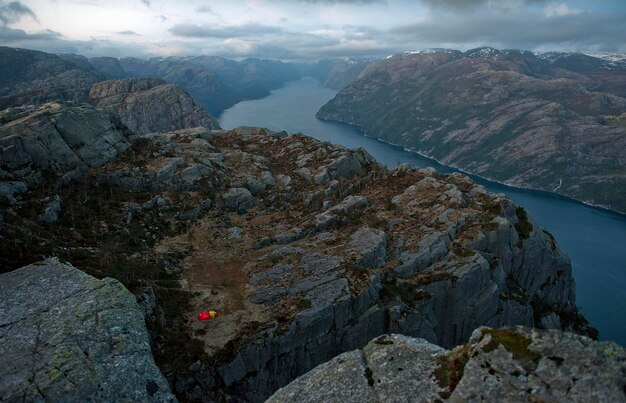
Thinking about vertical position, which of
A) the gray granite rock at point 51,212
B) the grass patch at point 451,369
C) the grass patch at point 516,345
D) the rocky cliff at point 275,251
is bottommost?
the rocky cliff at point 275,251

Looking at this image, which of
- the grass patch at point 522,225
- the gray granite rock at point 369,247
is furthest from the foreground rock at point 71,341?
the grass patch at point 522,225

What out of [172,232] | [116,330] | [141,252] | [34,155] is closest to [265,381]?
[116,330]

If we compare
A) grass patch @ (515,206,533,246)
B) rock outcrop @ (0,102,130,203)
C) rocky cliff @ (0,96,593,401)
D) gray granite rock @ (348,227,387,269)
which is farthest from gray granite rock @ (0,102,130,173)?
grass patch @ (515,206,533,246)

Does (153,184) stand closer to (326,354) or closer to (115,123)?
(115,123)

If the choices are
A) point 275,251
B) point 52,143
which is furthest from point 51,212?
point 275,251

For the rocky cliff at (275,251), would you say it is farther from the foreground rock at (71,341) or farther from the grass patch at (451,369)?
the grass patch at (451,369)

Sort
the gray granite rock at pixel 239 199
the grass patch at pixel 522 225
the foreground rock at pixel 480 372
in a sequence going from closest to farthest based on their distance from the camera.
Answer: the foreground rock at pixel 480 372, the grass patch at pixel 522 225, the gray granite rock at pixel 239 199

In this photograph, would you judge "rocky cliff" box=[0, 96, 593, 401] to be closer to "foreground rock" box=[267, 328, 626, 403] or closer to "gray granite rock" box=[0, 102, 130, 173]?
"gray granite rock" box=[0, 102, 130, 173]
